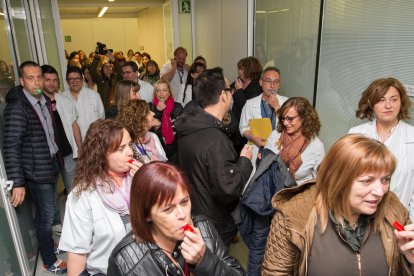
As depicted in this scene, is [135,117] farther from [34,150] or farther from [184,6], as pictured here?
[184,6]

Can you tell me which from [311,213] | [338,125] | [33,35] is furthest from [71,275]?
[33,35]

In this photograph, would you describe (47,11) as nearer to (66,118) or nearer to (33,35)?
(33,35)

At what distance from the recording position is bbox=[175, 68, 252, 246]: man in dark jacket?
193cm

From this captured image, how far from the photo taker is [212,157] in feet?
6.32

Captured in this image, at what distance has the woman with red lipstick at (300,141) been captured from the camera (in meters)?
2.37

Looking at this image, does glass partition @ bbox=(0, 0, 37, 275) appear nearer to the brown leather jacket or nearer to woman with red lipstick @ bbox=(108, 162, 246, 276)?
woman with red lipstick @ bbox=(108, 162, 246, 276)

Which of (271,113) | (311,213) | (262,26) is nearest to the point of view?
(311,213)

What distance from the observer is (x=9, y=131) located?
2451 millimetres

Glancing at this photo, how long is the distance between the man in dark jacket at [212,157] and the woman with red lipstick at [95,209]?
44 cm

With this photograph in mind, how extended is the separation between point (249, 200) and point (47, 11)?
5333 mm

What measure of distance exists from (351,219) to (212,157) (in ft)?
2.75

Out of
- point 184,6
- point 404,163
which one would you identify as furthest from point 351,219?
point 184,6

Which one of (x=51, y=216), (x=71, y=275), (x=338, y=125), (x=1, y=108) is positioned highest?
(x=1, y=108)

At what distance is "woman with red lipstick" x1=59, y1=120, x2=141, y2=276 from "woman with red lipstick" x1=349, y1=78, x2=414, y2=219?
1.61 m
